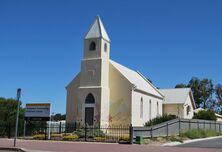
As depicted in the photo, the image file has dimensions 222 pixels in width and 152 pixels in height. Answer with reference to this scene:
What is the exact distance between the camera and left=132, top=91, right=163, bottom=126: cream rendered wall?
46.0 m

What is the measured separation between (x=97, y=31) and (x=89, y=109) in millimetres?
9470

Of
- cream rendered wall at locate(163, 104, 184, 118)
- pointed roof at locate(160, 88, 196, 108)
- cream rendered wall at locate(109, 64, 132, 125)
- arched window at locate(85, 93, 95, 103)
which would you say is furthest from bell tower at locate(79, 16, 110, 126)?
pointed roof at locate(160, 88, 196, 108)

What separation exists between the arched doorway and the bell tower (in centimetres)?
36

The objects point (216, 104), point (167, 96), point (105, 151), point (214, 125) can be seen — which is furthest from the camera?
point (216, 104)

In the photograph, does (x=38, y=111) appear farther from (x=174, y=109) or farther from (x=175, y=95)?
(x=175, y=95)

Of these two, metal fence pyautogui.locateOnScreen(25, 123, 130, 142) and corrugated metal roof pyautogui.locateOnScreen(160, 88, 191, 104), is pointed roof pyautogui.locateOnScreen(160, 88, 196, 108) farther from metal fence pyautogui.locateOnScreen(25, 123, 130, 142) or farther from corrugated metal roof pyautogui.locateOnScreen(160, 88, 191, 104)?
metal fence pyautogui.locateOnScreen(25, 123, 130, 142)

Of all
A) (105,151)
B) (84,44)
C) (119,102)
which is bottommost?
(105,151)

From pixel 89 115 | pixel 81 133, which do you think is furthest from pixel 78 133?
pixel 89 115

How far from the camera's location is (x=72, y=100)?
48.6 meters

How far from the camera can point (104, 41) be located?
46344mm

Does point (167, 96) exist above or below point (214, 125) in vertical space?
above

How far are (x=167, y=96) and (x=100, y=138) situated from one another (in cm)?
3095

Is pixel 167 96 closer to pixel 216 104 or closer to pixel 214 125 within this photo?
pixel 214 125

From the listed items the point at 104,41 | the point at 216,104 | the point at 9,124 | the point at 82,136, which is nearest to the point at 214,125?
the point at 104,41
